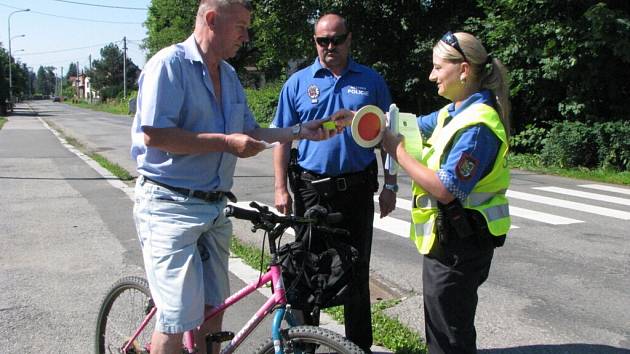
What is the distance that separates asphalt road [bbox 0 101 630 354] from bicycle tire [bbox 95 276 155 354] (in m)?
0.85

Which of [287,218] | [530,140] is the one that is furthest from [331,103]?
[530,140]

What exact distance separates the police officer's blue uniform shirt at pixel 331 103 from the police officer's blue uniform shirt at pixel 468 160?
124 centimetres

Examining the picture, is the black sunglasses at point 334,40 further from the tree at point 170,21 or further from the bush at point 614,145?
the tree at point 170,21

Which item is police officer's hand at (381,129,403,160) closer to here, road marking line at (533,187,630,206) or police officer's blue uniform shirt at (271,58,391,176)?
police officer's blue uniform shirt at (271,58,391,176)

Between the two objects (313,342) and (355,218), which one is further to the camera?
(355,218)

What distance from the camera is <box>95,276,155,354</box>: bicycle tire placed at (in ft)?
10.1

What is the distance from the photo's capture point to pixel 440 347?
102 inches

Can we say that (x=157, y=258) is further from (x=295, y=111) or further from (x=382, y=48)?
(x=382, y=48)

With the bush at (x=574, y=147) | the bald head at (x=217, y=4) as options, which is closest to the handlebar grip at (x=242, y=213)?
the bald head at (x=217, y=4)

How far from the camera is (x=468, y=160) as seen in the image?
235cm

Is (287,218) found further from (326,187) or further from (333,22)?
(333,22)

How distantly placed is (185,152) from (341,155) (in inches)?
53.1

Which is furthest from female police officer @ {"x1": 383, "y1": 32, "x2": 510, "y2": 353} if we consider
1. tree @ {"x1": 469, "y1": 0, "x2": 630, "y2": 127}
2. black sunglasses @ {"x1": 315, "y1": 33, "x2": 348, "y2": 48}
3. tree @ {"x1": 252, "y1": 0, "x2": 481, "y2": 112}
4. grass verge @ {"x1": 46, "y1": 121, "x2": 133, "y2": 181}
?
tree @ {"x1": 252, "y1": 0, "x2": 481, "y2": 112}

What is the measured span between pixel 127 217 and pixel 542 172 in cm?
989
